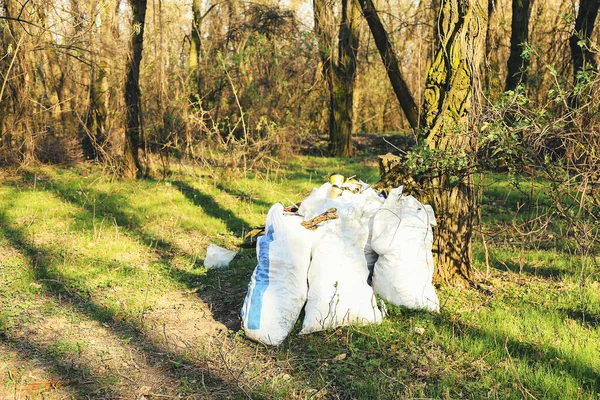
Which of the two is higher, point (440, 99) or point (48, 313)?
point (440, 99)

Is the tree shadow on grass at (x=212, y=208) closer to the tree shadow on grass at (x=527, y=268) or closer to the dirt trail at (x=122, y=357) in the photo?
the dirt trail at (x=122, y=357)

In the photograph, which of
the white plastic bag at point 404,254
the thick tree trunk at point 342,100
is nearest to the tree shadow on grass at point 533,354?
the white plastic bag at point 404,254

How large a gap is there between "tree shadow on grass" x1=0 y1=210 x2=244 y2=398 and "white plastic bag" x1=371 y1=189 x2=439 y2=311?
1.42 metres

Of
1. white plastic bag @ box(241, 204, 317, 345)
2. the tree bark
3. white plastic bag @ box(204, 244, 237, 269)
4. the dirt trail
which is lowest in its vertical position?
the dirt trail

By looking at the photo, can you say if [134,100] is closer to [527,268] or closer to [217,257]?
[217,257]

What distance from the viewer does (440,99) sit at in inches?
180

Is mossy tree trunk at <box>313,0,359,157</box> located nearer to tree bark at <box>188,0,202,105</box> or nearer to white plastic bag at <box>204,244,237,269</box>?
tree bark at <box>188,0,202,105</box>

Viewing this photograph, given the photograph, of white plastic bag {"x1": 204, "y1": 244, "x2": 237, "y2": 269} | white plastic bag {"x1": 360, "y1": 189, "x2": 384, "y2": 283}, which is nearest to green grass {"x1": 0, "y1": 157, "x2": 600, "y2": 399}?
white plastic bag {"x1": 204, "y1": 244, "x2": 237, "y2": 269}

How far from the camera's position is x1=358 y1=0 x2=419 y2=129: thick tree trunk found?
8.16 m

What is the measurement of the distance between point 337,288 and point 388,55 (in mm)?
5161

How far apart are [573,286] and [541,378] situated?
1746 millimetres

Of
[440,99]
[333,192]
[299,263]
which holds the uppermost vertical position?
[440,99]

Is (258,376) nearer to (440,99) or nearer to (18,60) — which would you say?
(440,99)

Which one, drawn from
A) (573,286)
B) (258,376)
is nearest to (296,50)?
(573,286)
